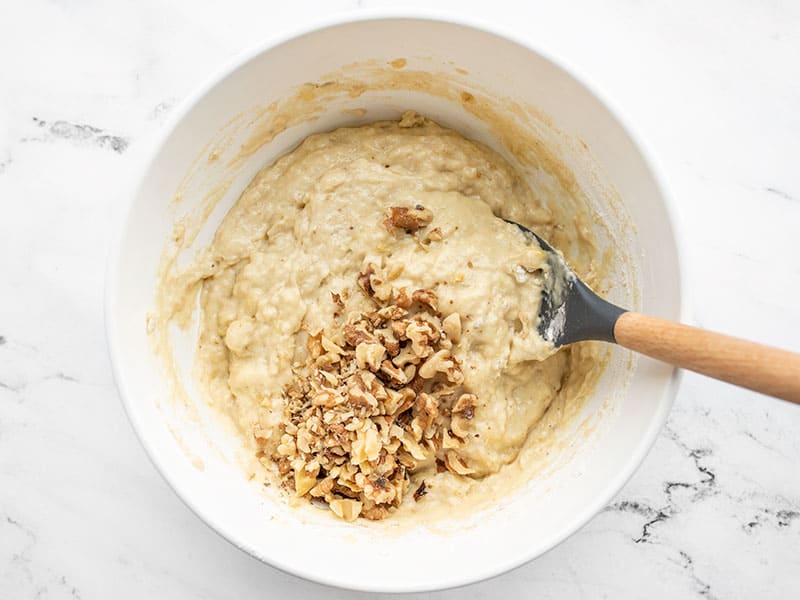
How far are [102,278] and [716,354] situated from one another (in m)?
1.54

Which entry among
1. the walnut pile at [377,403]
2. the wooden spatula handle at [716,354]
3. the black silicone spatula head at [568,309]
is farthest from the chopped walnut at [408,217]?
the wooden spatula handle at [716,354]

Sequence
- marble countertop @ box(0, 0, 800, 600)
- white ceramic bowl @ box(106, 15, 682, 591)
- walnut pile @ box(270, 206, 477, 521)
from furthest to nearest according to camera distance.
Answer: marble countertop @ box(0, 0, 800, 600) → walnut pile @ box(270, 206, 477, 521) → white ceramic bowl @ box(106, 15, 682, 591)

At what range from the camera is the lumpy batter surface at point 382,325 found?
183 centimetres

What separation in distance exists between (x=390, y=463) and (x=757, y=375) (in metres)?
0.85

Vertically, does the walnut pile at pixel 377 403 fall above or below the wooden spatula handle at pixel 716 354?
below

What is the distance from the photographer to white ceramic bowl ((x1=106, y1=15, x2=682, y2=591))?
165cm

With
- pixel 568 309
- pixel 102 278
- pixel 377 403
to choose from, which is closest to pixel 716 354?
pixel 568 309

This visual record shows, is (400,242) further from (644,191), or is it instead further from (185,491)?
(185,491)

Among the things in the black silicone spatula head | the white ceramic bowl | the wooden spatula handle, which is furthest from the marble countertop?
the wooden spatula handle

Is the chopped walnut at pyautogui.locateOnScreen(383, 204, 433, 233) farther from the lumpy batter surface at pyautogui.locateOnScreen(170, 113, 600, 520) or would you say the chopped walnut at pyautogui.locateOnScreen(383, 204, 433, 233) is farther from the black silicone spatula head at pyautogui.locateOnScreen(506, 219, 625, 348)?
the black silicone spatula head at pyautogui.locateOnScreen(506, 219, 625, 348)

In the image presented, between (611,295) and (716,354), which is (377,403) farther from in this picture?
(716,354)

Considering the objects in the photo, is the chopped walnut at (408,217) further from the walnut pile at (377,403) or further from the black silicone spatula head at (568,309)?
the black silicone spatula head at (568,309)

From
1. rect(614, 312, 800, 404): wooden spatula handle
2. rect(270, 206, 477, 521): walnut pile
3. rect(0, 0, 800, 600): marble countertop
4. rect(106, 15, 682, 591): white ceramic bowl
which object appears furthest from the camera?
rect(0, 0, 800, 600): marble countertop

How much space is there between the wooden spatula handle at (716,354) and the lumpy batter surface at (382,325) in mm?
307
